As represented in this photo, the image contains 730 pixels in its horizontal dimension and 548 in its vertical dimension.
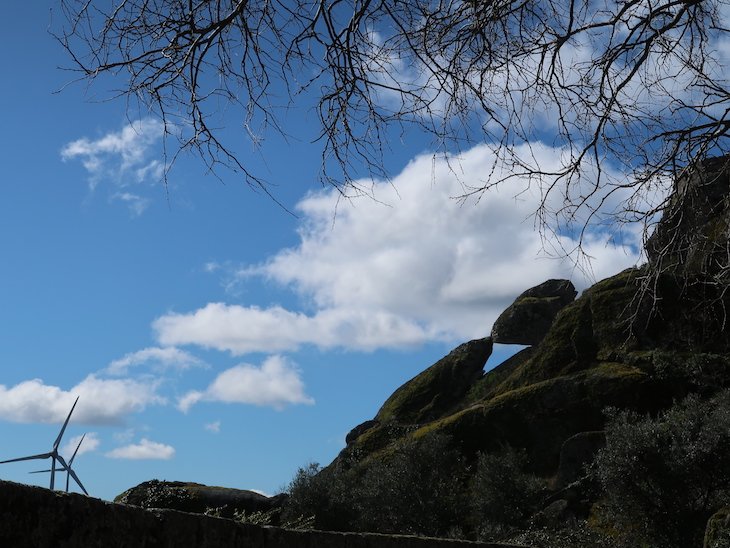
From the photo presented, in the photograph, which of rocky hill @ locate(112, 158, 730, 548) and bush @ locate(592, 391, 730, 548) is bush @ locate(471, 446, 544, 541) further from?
bush @ locate(592, 391, 730, 548)

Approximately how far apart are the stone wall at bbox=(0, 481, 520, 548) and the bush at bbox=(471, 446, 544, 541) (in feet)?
61.1

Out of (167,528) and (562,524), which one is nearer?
(167,528)

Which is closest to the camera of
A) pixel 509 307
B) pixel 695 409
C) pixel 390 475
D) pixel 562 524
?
pixel 695 409

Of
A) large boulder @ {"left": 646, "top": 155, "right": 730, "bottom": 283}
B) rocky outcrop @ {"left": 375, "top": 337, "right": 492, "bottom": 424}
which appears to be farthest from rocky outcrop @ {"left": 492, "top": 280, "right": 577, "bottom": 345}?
large boulder @ {"left": 646, "top": 155, "right": 730, "bottom": 283}

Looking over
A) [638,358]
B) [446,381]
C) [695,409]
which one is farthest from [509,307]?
[695,409]

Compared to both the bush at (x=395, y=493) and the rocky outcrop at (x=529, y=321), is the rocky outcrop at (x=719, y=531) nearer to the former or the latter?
the bush at (x=395, y=493)

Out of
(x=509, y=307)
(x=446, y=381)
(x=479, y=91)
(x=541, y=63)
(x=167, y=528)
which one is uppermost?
(x=509, y=307)

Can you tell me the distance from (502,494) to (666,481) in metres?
5.57

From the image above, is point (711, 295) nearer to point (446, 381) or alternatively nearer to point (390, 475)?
point (390, 475)

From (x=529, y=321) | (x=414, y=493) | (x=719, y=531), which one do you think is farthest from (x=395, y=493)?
(x=529, y=321)

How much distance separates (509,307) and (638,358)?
15.2m

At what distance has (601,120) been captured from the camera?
22.0ft

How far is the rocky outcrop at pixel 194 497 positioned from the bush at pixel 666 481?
11991 mm

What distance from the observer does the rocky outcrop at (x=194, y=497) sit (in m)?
25.9
